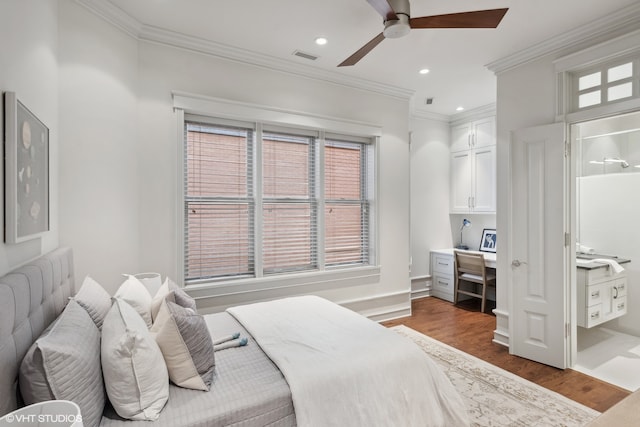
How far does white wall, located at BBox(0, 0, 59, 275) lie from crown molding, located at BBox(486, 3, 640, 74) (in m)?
3.70

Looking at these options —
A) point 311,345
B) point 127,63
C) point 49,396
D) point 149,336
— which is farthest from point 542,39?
point 49,396

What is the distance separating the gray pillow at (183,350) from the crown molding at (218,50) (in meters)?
2.24

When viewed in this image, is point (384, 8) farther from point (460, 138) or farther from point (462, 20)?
point (460, 138)

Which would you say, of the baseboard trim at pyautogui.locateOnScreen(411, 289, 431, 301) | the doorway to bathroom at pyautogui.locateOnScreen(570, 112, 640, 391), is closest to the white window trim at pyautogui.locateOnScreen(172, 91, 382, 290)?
the baseboard trim at pyautogui.locateOnScreen(411, 289, 431, 301)

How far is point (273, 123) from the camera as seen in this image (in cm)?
336

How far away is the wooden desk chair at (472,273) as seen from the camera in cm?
441

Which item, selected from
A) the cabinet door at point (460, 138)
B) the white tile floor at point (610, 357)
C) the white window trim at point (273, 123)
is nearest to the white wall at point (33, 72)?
the white window trim at point (273, 123)

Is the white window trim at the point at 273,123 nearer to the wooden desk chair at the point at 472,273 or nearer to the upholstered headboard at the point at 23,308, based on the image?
the upholstered headboard at the point at 23,308

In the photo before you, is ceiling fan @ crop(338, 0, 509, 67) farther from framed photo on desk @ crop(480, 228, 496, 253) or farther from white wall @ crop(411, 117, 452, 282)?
framed photo on desk @ crop(480, 228, 496, 253)

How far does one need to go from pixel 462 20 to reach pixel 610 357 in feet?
10.9

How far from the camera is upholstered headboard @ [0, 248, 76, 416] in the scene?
39.2 inches

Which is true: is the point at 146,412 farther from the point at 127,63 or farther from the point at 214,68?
the point at 214,68

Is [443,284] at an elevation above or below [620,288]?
below

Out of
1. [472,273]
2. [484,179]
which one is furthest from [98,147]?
[484,179]
